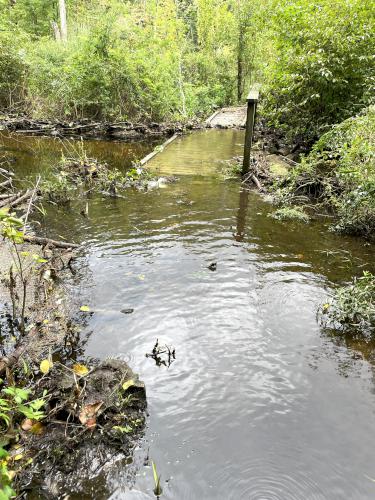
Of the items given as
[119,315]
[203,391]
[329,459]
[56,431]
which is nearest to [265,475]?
[329,459]

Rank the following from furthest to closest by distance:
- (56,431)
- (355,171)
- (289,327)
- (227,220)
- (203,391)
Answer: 1. (227,220)
2. (355,171)
3. (289,327)
4. (203,391)
5. (56,431)

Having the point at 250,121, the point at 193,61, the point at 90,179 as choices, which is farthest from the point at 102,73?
the point at 193,61

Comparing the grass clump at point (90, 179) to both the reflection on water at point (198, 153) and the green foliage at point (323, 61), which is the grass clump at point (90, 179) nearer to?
the reflection on water at point (198, 153)

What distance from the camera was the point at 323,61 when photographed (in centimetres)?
880

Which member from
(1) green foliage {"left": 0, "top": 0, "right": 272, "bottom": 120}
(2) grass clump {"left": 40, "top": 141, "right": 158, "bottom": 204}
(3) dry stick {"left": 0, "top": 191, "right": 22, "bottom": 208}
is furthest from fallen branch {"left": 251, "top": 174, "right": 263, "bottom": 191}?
(1) green foliage {"left": 0, "top": 0, "right": 272, "bottom": 120}

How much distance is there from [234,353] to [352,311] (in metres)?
1.53

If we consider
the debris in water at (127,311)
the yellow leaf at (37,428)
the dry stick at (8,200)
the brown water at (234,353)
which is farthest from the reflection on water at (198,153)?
the yellow leaf at (37,428)

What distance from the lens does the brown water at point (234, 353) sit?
2.70m

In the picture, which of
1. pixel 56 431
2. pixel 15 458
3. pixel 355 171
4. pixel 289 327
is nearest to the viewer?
pixel 15 458

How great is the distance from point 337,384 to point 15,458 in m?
2.80

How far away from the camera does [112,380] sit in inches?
124

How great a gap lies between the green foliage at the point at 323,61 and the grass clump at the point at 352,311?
5.96 m

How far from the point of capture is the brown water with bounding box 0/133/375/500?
8.87 ft

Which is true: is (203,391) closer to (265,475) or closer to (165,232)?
(265,475)
